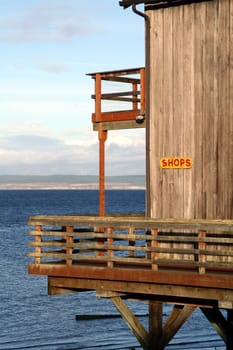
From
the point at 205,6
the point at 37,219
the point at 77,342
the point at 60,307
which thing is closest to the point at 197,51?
the point at 205,6

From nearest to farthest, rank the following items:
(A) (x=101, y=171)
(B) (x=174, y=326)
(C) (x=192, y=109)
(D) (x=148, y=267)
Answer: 1. (D) (x=148, y=267)
2. (B) (x=174, y=326)
3. (C) (x=192, y=109)
4. (A) (x=101, y=171)

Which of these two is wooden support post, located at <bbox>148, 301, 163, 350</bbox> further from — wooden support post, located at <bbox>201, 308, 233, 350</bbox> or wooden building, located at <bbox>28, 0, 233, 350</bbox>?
wooden support post, located at <bbox>201, 308, 233, 350</bbox>

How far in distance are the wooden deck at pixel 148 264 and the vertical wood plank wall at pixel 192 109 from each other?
871mm

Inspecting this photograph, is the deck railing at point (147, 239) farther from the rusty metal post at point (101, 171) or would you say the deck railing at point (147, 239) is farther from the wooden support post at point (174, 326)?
the rusty metal post at point (101, 171)

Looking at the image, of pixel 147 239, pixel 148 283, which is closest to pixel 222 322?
pixel 148 283

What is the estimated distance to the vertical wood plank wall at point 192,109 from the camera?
61.7 ft

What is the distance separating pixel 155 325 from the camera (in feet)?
67.7

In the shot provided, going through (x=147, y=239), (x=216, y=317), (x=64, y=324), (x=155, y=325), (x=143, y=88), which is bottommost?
(x=64, y=324)

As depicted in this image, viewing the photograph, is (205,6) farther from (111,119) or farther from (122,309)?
(122,309)

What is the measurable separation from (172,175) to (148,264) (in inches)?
83.3

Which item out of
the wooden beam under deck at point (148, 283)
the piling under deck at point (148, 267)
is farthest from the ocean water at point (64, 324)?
the wooden beam under deck at point (148, 283)

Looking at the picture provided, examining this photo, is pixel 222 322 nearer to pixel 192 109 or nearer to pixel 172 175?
pixel 172 175

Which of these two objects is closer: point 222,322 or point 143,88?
point 222,322

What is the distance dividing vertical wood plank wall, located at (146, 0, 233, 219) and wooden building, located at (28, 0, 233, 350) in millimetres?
22
